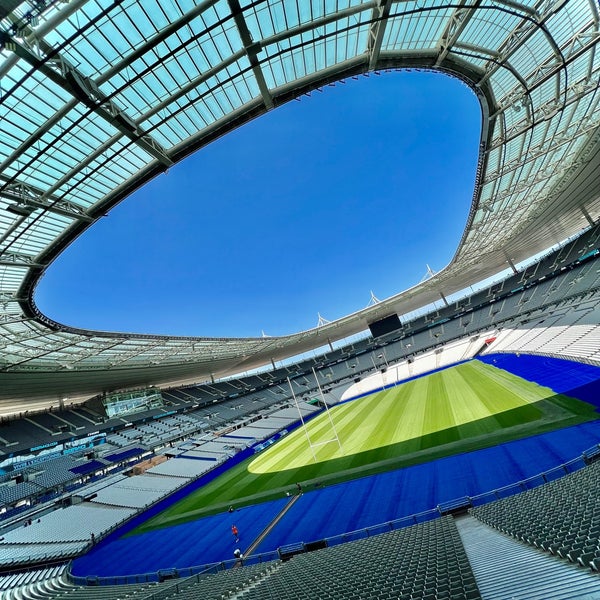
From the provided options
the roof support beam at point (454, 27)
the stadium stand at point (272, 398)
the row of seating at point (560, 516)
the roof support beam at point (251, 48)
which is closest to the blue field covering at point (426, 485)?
the stadium stand at point (272, 398)

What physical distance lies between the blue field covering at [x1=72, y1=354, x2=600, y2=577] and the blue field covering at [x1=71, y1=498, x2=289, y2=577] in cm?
7

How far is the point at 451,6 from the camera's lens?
11.9 metres

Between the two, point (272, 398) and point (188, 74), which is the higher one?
point (188, 74)

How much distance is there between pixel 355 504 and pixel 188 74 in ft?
71.3

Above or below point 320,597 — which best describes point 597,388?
below

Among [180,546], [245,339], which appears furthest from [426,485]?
Answer: [245,339]

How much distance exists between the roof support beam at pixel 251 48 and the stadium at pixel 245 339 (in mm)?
99

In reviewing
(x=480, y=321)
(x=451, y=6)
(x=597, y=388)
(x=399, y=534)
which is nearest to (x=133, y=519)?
(x=399, y=534)

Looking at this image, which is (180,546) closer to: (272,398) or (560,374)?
(560,374)

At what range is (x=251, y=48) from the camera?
1137cm

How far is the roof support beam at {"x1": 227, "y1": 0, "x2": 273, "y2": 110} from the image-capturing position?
10.1m

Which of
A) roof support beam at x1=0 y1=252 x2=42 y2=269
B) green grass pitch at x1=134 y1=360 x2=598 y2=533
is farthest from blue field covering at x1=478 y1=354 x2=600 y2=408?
roof support beam at x1=0 y1=252 x2=42 y2=269

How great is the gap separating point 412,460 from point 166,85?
23633 mm

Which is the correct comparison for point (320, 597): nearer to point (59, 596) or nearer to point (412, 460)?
point (59, 596)
